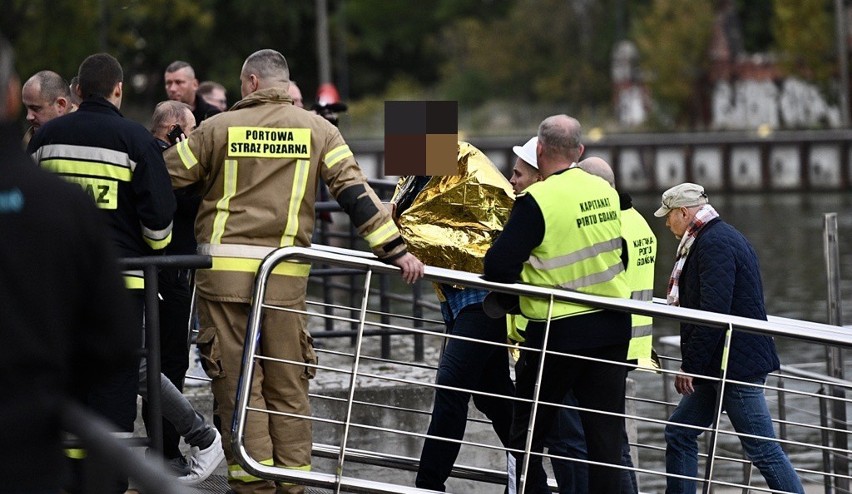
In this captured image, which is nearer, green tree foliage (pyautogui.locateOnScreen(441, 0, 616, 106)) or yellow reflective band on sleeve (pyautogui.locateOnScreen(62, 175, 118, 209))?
yellow reflective band on sleeve (pyautogui.locateOnScreen(62, 175, 118, 209))

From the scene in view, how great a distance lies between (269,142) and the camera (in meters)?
6.26

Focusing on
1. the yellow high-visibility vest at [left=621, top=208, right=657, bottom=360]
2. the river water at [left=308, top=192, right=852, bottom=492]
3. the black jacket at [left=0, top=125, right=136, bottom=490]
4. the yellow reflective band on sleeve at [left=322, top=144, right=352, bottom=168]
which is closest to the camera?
the black jacket at [left=0, top=125, right=136, bottom=490]

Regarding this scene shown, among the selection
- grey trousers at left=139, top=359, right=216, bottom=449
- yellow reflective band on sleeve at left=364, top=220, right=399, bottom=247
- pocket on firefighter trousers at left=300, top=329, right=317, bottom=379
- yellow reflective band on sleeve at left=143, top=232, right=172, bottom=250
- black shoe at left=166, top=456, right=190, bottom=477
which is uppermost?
yellow reflective band on sleeve at left=364, top=220, right=399, bottom=247

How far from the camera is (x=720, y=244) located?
22.8 ft

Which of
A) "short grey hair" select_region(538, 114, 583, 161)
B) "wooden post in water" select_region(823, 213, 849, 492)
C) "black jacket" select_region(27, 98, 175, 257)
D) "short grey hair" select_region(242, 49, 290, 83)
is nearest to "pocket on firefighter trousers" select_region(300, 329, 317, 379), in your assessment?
"black jacket" select_region(27, 98, 175, 257)

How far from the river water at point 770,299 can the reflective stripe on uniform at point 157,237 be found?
2.03m

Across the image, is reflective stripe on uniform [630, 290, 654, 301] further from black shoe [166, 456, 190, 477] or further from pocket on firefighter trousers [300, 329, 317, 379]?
black shoe [166, 456, 190, 477]

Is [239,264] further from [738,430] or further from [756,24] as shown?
[756,24]

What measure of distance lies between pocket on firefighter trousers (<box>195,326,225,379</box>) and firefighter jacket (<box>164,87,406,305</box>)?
6.0 inches

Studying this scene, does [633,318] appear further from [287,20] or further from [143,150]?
[287,20]

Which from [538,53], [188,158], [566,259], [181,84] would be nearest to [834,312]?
[566,259]

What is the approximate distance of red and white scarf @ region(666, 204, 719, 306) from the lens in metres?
7.11

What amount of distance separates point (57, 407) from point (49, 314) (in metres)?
0.19

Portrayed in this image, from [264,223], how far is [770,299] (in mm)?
22428
